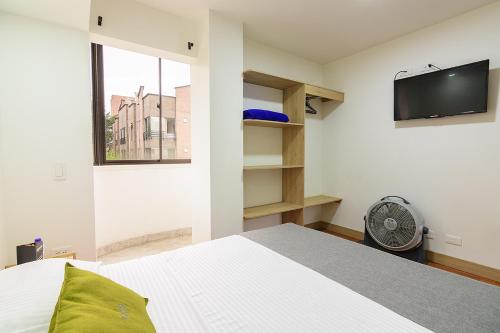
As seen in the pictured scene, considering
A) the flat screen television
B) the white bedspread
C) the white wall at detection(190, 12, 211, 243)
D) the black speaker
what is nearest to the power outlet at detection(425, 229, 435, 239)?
the flat screen television

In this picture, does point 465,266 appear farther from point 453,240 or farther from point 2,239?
point 2,239

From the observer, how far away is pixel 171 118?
3.44 metres

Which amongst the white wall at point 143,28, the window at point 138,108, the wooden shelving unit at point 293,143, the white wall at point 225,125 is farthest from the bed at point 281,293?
the window at point 138,108

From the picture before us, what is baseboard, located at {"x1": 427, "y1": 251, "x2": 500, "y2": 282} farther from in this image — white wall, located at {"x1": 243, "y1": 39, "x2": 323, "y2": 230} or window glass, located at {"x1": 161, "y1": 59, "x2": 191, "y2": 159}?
window glass, located at {"x1": 161, "y1": 59, "x2": 191, "y2": 159}

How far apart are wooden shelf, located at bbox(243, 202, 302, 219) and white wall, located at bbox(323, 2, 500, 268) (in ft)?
3.02

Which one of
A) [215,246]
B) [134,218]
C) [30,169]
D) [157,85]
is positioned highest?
[157,85]

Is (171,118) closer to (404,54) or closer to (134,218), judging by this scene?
(134,218)

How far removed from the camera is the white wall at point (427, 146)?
2.22 metres

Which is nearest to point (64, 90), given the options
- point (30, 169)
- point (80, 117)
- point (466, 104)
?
point (80, 117)

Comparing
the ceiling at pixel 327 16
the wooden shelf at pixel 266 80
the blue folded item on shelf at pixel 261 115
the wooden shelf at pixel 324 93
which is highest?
the ceiling at pixel 327 16

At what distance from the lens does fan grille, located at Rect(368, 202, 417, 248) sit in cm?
240

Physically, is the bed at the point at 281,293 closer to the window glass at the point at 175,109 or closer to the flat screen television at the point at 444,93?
the flat screen television at the point at 444,93

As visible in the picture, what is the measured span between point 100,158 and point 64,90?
3.70 feet

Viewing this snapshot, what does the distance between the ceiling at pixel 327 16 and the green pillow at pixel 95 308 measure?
7.41 feet
